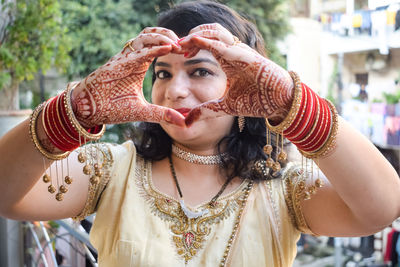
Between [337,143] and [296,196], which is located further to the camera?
[296,196]

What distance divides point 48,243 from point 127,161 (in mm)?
1024

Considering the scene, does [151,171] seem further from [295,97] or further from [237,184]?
[295,97]

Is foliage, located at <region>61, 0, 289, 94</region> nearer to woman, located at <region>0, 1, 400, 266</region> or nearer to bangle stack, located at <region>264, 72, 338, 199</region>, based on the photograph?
woman, located at <region>0, 1, 400, 266</region>

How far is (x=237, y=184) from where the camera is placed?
1.37 metres

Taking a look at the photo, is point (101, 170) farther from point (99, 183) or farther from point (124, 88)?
point (124, 88)

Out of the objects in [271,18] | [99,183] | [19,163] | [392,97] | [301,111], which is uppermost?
[271,18]

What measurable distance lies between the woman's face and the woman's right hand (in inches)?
8.1

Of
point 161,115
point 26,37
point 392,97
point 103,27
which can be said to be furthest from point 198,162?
point 392,97

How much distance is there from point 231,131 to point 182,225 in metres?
0.36

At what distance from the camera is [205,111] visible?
991mm

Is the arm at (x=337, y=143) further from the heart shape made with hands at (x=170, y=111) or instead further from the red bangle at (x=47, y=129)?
the red bangle at (x=47, y=129)

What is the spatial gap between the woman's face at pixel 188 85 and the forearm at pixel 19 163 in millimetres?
372

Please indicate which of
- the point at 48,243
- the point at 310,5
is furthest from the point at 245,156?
the point at 310,5

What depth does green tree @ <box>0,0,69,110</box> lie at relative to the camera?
2.86m
